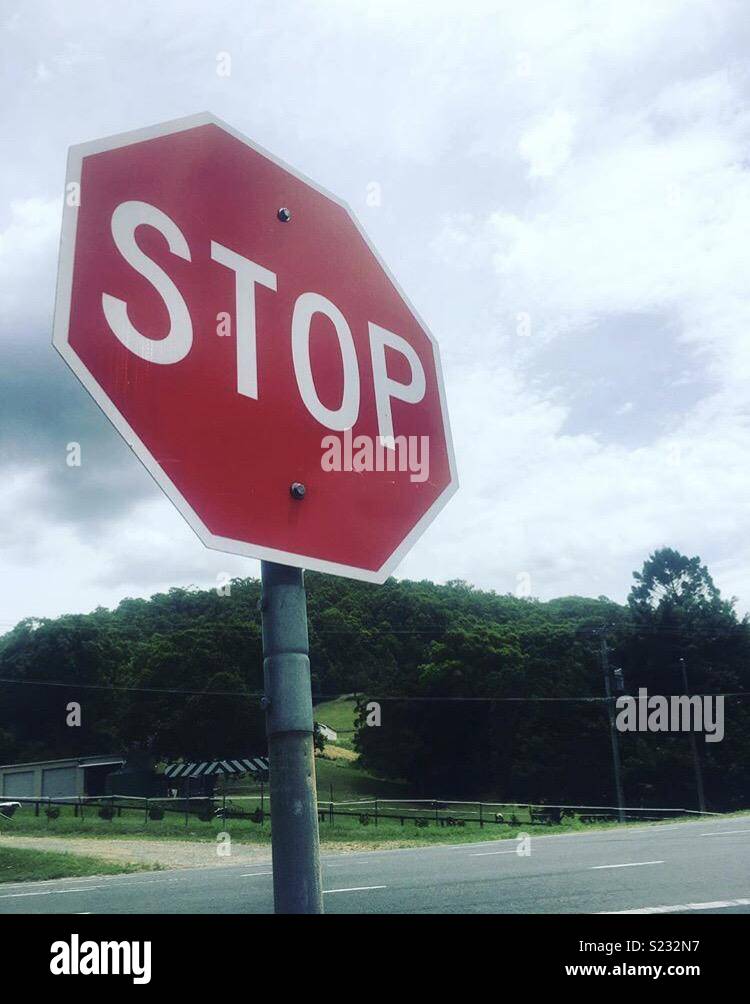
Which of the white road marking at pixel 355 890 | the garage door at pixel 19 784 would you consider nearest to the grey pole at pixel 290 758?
the white road marking at pixel 355 890

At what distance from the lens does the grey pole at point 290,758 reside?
1460 millimetres

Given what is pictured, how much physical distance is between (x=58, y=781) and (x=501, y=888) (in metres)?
56.1

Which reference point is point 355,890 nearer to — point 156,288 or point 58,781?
point 156,288

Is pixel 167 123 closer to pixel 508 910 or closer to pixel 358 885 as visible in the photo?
pixel 508 910

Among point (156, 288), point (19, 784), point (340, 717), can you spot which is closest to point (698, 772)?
point (340, 717)

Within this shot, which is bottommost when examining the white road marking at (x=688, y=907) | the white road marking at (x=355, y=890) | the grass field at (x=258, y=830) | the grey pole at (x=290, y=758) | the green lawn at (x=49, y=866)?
the grass field at (x=258, y=830)

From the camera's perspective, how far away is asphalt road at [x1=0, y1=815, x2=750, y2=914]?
5.64m

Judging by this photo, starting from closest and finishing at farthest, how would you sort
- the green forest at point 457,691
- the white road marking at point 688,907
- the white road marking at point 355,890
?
the white road marking at point 688,907, the white road marking at point 355,890, the green forest at point 457,691

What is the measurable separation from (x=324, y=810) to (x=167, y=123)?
116 feet

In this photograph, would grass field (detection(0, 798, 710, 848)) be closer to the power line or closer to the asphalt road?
the asphalt road

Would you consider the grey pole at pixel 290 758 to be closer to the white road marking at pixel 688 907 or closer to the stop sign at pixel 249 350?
the stop sign at pixel 249 350

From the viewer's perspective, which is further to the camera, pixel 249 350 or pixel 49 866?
pixel 49 866

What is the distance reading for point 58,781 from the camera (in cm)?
5650

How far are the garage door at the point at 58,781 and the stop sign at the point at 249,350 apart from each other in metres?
59.1
